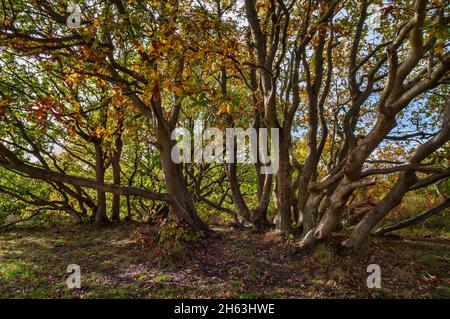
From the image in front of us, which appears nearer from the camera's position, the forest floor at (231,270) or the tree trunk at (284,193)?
the forest floor at (231,270)

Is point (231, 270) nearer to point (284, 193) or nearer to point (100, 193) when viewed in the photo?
point (284, 193)

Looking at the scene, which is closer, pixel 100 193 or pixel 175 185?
pixel 175 185

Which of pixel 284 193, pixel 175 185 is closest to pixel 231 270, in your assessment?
pixel 284 193

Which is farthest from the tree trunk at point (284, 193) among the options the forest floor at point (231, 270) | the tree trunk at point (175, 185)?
the tree trunk at point (175, 185)

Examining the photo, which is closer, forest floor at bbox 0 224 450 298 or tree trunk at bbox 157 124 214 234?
forest floor at bbox 0 224 450 298

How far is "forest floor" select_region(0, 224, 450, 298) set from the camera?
17.6 ft

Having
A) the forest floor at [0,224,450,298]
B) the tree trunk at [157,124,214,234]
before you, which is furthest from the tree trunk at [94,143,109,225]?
the tree trunk at [157,124,214,234]

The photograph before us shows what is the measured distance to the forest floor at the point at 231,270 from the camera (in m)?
5.37

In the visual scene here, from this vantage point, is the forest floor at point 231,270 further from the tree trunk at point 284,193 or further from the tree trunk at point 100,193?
the tree trunk at point 100,193

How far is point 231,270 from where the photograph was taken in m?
6.15

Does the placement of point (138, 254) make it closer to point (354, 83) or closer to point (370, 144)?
point (370, 144)

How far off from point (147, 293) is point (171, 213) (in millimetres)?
2627

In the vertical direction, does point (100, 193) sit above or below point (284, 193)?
below

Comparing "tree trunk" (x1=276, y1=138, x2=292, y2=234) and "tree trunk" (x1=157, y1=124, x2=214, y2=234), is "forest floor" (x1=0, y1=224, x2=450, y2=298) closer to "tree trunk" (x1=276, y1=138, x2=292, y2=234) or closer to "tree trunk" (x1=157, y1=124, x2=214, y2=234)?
"tree trunk" (x1=276, y1=138, x2=292, y2=234)
